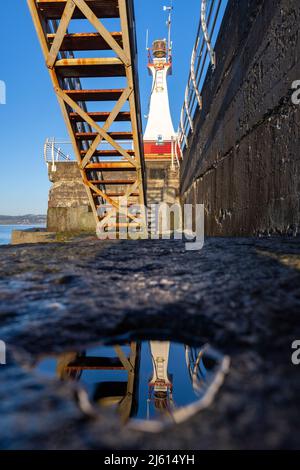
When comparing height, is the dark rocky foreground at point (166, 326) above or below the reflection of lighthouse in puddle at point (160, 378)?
above

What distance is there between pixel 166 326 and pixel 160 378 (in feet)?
0.46

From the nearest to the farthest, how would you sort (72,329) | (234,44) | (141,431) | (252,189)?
(141,431) → (72,329) → (252,189) → (234,44)

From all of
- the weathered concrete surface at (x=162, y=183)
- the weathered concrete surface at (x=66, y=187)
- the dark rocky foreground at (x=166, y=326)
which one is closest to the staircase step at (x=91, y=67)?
the dark rocky foreground at (x=166, y=326)

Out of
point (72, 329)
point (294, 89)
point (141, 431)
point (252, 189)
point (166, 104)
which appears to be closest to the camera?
point (141, 431)

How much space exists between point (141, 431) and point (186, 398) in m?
0.24

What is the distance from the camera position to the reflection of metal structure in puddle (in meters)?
0.60

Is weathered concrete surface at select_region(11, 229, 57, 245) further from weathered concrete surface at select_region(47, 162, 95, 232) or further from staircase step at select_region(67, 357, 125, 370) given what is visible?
staircase step at select_region(67, 357, 125, 370)

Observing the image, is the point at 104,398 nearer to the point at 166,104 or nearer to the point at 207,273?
the point at 207,273

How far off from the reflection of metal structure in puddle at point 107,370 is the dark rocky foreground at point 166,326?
0.03m

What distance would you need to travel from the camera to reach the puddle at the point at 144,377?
0.55m

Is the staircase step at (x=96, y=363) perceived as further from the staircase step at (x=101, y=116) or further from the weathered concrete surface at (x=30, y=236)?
the weathered concrete surface at (x=30, y=236)

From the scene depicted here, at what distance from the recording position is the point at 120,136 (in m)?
6.00

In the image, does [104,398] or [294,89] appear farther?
[294,89]

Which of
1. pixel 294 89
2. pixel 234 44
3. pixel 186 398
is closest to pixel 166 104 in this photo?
pixel 234 44
